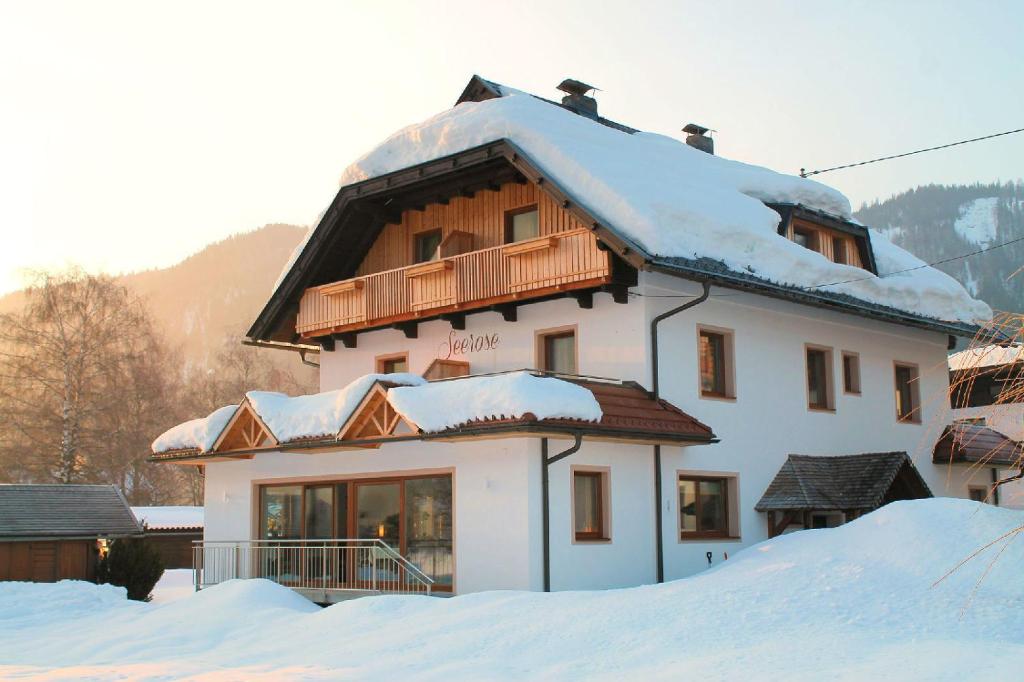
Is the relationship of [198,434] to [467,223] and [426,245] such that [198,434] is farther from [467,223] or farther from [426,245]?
[467,223]

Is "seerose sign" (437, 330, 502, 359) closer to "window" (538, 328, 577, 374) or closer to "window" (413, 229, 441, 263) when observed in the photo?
"window" (538, 328, 577, 374)

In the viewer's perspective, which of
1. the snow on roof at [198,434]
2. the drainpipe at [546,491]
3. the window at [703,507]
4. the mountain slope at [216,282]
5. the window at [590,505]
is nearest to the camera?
the drainpipe at [546,491]

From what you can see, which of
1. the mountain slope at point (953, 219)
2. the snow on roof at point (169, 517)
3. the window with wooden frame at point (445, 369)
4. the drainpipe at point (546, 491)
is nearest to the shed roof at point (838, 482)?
the drainpipe at point (546, 491)

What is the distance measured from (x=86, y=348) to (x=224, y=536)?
877 inches

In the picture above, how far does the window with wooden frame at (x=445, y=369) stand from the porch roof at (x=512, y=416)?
255 cm

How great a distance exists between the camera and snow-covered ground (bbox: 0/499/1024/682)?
11641 millimetres

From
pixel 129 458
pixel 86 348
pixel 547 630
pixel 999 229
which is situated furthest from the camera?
pixel 999 229

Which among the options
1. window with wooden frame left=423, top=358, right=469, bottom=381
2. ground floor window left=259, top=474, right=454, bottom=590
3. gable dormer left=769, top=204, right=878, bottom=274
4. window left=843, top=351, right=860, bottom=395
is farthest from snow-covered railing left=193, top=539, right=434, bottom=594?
window left=843, top=351, right=860, bottom=395

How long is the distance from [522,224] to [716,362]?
4.51m

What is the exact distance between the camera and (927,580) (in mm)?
14688

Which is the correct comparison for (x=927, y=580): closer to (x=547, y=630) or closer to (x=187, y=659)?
(x=547, y=630)

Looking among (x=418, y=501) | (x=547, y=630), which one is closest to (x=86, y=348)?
(x=418, y=501)

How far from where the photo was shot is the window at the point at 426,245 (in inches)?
921

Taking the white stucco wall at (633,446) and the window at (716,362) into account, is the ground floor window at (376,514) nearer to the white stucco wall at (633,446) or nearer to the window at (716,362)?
the white stucco wall at (633,446)
